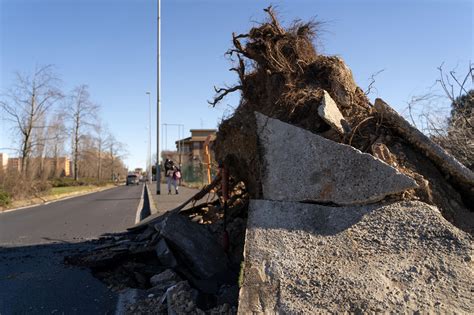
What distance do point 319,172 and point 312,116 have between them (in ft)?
3.81

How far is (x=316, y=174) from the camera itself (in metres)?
4.52

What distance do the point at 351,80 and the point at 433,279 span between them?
11.1ft

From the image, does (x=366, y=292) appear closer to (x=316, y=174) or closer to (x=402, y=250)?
(x=402, y=250)

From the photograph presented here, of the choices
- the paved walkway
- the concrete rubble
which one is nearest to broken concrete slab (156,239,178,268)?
the concrete rubble

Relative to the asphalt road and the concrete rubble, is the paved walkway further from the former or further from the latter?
the concrete rubble

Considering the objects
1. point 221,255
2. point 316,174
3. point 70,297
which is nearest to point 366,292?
point 316,174

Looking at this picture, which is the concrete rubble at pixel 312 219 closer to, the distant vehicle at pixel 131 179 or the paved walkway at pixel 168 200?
the paved walkway at pixel 168 200

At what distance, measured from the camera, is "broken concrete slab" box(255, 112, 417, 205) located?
421cm

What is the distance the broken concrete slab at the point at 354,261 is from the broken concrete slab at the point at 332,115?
115 cm

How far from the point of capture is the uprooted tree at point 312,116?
4.71 meters

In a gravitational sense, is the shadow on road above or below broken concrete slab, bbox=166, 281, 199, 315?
below

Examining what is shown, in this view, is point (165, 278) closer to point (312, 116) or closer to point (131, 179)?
point (312, 116)

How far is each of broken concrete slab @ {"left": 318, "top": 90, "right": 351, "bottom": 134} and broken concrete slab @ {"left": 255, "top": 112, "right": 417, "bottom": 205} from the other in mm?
354

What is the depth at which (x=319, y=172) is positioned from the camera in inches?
178
